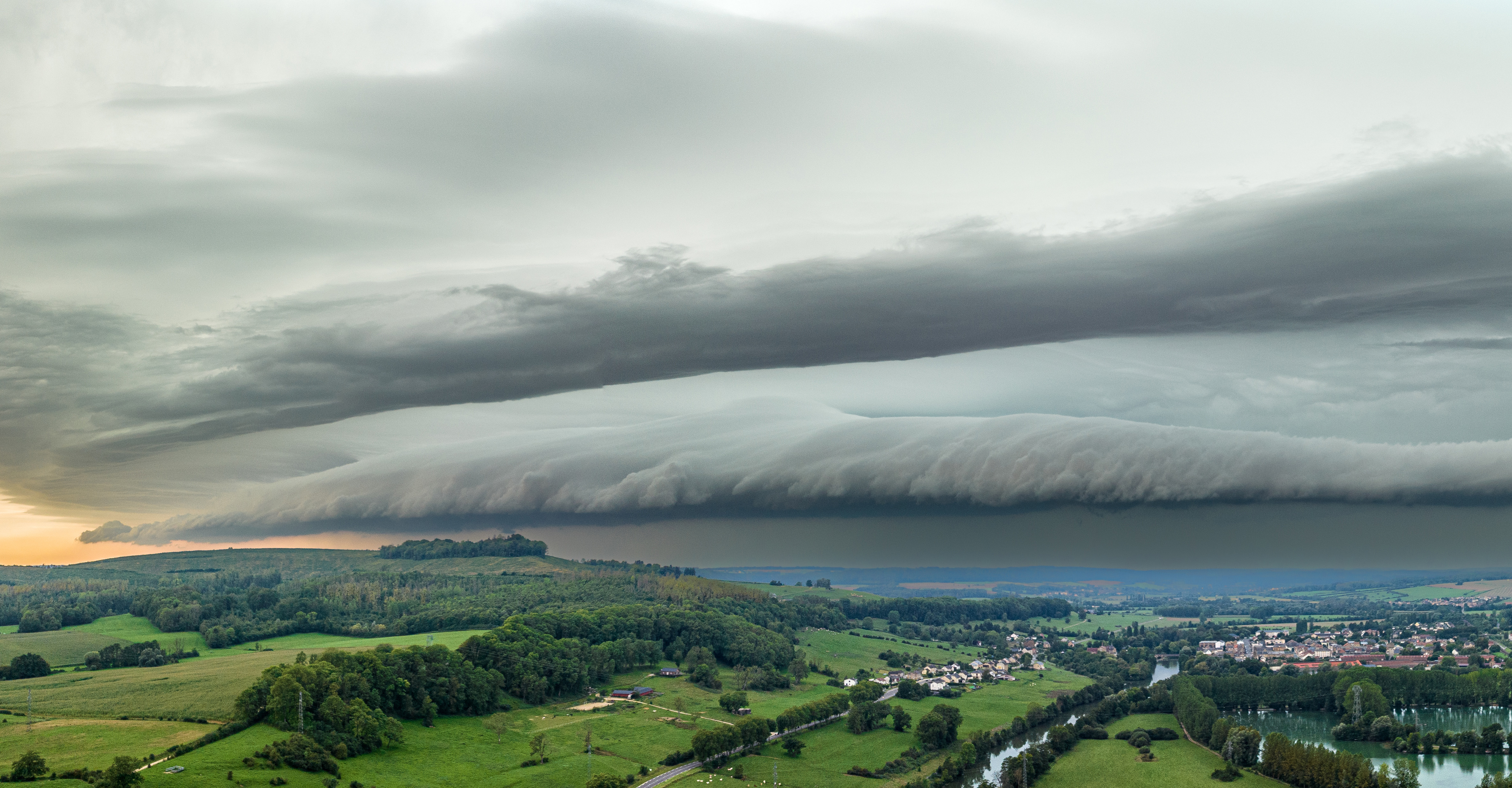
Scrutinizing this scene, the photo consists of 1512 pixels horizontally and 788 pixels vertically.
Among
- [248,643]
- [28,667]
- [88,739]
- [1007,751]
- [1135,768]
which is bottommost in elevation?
[1007,751]

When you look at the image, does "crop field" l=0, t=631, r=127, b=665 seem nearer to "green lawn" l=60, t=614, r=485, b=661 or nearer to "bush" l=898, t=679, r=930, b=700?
"green lawn" l=60, t=614, r=485, b=661

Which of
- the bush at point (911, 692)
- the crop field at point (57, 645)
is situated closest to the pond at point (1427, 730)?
the bush at point (911, 692)

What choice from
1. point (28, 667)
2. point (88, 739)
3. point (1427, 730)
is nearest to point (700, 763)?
point (88, 739)

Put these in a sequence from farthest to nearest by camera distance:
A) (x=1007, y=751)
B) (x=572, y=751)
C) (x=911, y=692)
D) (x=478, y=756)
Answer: (x=911, y=692), (x=1007, y=751), (x=572, y=751), (x=478, y=756)

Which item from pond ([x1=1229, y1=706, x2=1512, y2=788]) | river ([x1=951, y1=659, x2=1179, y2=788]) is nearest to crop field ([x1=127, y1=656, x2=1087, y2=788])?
river ([x1=951, y1=659, x2=1179, y2=788])

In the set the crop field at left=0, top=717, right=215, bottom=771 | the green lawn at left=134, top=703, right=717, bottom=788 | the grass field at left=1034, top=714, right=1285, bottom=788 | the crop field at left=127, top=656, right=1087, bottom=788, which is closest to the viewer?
the crop field at left=0, top=717, right=215, bottom=771

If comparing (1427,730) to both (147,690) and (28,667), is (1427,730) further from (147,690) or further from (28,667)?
(28,667)
